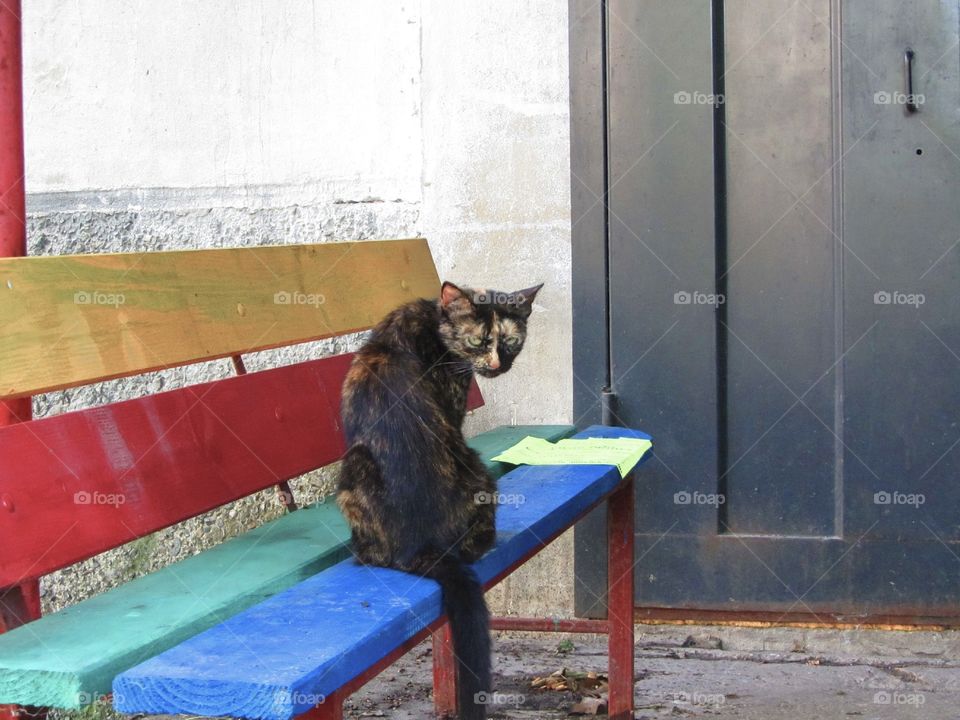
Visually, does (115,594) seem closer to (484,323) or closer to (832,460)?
(484,323)

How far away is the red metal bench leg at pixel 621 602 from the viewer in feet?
11.4

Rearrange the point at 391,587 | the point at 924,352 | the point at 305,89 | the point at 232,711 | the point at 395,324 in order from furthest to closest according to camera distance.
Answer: the point at 305,89, the point at 924,352, the point at 395,324, the point at 391,587, the point at 232,711

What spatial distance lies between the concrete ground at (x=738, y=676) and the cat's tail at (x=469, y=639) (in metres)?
1.63

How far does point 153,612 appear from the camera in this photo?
77.5 inches

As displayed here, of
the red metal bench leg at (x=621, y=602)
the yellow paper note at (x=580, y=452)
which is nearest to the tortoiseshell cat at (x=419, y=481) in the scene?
the yellow paper note at (x=580, y=452)

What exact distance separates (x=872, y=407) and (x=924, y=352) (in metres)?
0.28

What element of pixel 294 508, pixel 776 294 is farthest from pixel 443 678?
pixel 776 294

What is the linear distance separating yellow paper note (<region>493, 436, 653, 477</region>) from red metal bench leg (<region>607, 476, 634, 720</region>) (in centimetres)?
14

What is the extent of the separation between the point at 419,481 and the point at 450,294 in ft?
1.98

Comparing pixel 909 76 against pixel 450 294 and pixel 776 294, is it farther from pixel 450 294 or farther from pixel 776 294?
pixel 450 294

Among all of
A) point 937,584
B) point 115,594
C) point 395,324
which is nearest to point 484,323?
point 395,324

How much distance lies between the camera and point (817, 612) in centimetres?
422

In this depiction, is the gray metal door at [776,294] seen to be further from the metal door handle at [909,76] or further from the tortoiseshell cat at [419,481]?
the tortoiseshell cat at [419,481]

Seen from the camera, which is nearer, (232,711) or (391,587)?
(232,711)
